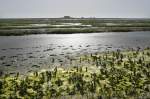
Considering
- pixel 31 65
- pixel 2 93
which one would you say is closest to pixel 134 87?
pixel 2 93

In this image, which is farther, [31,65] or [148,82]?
[31,65]

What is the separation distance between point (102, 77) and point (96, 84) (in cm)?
185

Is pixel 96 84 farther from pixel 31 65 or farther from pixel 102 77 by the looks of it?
pixel 31 65

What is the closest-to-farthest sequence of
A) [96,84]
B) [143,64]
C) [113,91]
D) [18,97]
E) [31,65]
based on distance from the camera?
[18,97], [113,91], [96,84], [143,64], [31,65]

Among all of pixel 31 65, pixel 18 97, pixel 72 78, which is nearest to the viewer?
pixel 18 97

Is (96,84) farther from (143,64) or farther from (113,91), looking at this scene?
(143,64)

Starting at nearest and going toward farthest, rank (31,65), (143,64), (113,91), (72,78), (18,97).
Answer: (18,97), (113,91), (72,78), (143,64), (31,65)

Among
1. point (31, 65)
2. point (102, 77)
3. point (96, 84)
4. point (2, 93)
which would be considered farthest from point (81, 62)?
point (2, 93)

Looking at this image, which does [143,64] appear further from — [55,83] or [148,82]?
[55,83]

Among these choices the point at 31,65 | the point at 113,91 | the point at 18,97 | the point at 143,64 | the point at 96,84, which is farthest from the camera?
the point at 31,65

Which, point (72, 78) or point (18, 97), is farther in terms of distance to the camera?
point (72, 78)

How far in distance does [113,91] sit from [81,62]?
11.4 metres

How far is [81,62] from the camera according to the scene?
27.0 m

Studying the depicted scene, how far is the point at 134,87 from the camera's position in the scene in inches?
655
